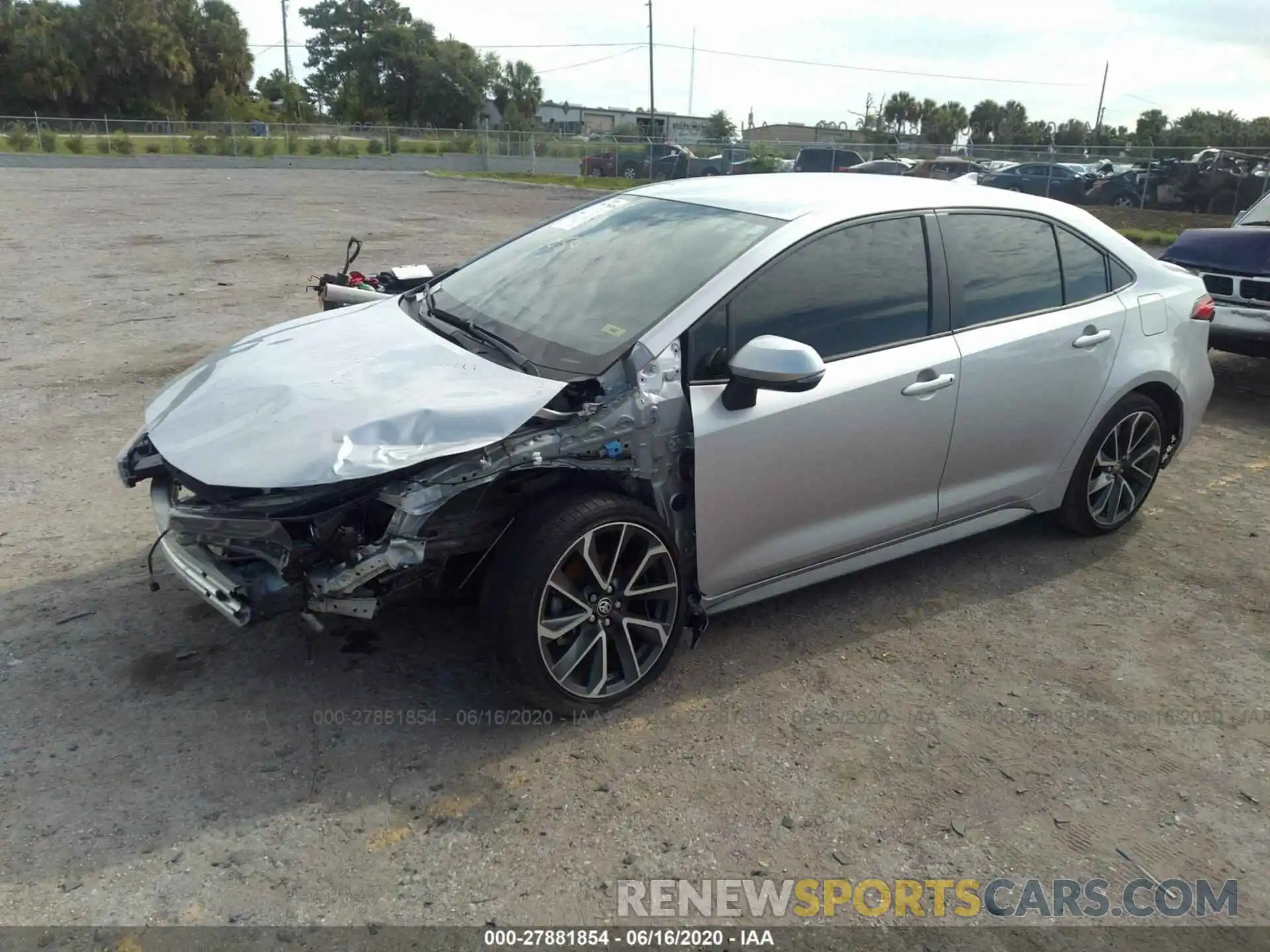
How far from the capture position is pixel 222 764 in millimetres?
3141

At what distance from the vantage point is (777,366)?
129 inches

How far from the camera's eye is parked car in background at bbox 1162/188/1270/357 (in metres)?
7.56

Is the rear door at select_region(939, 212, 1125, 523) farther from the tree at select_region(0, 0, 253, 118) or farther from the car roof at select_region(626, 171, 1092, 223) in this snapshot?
the tree at select_region(0, 0, 253, 118)

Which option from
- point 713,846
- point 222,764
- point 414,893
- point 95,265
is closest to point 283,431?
point 222,764

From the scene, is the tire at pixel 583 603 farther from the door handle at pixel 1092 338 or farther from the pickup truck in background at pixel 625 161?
the pickup truck in background at pixel 625 161

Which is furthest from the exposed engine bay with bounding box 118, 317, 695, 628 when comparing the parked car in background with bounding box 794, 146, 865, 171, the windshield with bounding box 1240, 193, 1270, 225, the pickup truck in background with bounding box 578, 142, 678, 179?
the pickup truck in background with bounding box 578, 142, 678, 179

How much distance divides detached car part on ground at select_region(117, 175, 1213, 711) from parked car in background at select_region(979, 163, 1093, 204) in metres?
21.3

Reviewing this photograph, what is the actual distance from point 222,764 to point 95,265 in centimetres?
1126

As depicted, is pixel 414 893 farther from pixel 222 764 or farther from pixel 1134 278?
pixel 1134 278

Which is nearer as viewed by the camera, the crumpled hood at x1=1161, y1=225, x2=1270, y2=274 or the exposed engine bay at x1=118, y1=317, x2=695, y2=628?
the exposed engine bay at x1=118, y1=317, x2=695, y2=628

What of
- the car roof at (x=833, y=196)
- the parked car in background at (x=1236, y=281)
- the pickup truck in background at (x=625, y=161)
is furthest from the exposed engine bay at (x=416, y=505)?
the pickup truck in background at (x=625, y=161)

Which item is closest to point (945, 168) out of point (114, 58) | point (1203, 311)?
point (1203, 311)

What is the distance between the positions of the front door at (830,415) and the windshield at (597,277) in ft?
0.73
